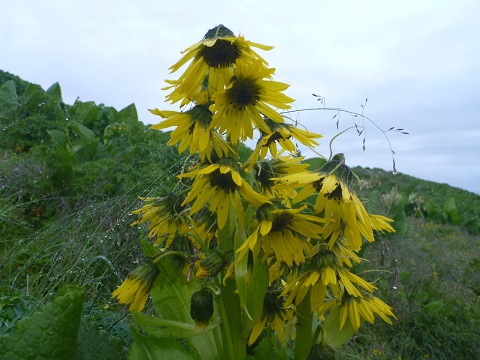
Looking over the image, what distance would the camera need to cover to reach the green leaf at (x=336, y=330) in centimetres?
174

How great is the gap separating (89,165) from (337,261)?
3594 millimetres

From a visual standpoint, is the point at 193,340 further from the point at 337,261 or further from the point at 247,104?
the point at 247,104

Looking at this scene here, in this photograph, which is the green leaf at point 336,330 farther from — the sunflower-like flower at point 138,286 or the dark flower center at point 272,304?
the sunflower-like flower at point 138,286

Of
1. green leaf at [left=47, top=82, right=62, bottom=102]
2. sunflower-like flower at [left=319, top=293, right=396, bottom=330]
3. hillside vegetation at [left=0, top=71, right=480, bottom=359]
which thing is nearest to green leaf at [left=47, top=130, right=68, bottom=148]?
hillside vegetation at [left=0, top=71, right=480, bottom=359]

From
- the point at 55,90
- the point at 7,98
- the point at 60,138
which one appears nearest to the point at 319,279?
the point at 60,138

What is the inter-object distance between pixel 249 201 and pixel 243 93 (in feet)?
1.02

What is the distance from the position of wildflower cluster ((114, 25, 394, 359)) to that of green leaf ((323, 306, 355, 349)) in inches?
5.3

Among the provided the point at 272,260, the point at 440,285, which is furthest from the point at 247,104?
the point at 440,285

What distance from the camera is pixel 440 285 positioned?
401 centimetres

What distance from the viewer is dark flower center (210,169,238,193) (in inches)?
58.6

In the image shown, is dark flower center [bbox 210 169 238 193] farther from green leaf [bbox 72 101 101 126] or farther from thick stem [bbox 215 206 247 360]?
green leaf [bbox 72 101 101 126]

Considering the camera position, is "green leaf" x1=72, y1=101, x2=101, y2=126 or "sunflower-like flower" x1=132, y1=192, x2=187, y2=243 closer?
"sunflower-like flower" x1=132, y1=192, x2=187, y2=243

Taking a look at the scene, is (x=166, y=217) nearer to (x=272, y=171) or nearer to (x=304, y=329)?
(x=272, y=171)

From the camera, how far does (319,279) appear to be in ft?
5.05
